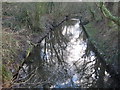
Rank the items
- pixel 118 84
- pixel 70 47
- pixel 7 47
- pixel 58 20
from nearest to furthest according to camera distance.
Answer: pixel 7 47 → pixel 118 84 → pixel 70 47 → pixel 58 20

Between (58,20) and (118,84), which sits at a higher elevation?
(58,20)

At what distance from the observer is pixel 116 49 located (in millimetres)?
12492

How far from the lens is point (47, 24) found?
21.5 metres

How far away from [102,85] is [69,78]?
5.37 feet

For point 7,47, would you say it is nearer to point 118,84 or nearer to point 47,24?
point 118,84

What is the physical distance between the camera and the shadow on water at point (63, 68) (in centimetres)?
1043

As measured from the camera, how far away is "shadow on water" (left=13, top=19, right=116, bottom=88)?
10.4m

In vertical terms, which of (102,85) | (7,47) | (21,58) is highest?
(7,47)

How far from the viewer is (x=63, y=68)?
12219 mm

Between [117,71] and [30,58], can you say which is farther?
[30,58]

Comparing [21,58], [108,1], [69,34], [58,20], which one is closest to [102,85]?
[21,58]

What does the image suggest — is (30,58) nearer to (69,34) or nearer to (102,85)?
(102,85)

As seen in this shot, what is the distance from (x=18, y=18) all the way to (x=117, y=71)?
8053 millimetres

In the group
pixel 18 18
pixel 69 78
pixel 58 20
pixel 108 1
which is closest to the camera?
pixel 69 78
